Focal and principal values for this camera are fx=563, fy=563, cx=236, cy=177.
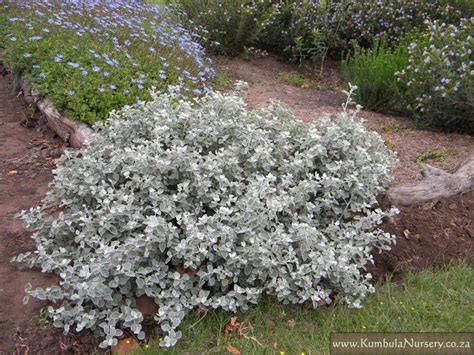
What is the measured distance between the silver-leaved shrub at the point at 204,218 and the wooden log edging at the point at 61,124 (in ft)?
2.72

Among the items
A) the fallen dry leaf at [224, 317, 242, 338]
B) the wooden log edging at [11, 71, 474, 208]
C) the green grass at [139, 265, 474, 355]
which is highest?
the wooden log edging at [11, 71, 474, 208]

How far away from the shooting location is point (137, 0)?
25.8 ft

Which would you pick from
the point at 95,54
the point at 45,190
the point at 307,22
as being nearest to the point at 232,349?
the point at 45,190

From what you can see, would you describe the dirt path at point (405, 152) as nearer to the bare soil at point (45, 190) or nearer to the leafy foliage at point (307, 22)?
the bare soil at point (45, 190)

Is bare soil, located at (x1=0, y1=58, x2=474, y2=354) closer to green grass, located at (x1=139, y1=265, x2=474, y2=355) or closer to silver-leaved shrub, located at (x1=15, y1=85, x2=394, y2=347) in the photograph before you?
silver-leaved shrub, located at (x1=15, y1=85, x2=394, y2=347)

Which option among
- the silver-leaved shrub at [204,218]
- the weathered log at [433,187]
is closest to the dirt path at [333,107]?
the weathered log at [433,187]

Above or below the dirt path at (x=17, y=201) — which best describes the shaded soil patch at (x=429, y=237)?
above

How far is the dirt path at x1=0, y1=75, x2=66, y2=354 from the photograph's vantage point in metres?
2.76

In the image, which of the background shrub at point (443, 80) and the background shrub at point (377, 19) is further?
the background shrub at point (377, 19)

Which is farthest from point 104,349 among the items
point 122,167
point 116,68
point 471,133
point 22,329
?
point 471,133

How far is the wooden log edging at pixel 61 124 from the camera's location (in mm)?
4480

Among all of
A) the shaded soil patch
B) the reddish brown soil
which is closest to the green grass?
the shaded soil patch

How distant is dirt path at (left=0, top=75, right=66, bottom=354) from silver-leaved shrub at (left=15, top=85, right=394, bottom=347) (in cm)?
13

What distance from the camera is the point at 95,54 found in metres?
5.11
